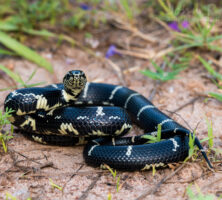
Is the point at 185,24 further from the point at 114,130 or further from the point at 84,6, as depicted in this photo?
the point at 114,130

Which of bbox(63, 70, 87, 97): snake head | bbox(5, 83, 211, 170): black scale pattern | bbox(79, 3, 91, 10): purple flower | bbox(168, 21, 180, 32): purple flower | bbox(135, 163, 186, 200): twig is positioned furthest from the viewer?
bbox(79, 3, 91, 10): purple flower

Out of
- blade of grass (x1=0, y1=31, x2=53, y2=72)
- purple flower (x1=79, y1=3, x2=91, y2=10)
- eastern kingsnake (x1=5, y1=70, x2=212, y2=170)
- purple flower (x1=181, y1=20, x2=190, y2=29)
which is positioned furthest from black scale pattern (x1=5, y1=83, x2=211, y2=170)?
Answer: purple flower (x1=79, y1=3, x2=91, y2=10)

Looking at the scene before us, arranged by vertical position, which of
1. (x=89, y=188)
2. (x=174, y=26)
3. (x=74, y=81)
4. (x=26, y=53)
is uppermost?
(x=174, y=26)

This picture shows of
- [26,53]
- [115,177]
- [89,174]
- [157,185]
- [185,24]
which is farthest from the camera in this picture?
[26,53]

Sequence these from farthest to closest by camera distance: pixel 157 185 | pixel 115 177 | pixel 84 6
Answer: pixel 84 6 → pixel 115 177 → pixel 157 185

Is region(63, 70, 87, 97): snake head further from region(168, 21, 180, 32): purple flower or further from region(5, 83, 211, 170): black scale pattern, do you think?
region(168, 21, 180, 32): purple flower

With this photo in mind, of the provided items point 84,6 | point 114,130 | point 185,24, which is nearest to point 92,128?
point 114,130

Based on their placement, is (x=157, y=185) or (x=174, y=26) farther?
(x=174, y=26)

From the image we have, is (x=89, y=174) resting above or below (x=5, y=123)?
below
